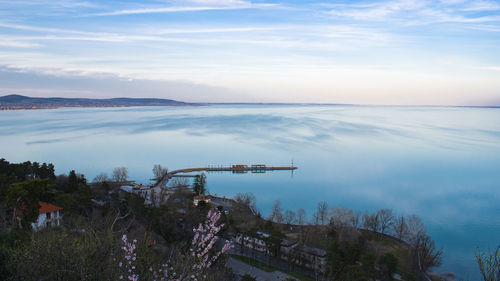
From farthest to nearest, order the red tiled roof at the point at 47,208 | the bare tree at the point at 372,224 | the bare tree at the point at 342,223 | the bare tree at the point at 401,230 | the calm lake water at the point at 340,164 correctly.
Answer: the calm lake water at the point at 340,164
the bare tree at the point at 372,224
the bare tree at the point at 401,230
the bare tree at the point at 342,223
the red tiled roof at the point at 47,208

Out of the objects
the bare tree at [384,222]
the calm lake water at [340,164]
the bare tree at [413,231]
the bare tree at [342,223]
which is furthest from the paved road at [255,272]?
the calm lake water at [340,164]

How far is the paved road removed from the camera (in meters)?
7.65

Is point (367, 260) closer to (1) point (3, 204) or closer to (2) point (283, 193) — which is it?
(1) point (3, 204)

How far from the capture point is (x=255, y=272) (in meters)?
7.89

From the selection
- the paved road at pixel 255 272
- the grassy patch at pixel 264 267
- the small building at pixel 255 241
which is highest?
the small building at pixel 255 241

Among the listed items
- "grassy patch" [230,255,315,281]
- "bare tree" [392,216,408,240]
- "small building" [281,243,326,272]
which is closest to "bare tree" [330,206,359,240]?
"bare tree" [392,216,408,240]

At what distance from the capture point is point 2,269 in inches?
125

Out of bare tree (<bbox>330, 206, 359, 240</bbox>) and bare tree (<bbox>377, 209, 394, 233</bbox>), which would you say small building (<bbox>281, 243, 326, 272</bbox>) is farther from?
bare tree (<bbox>377, 209, 394, 233</bbox>)

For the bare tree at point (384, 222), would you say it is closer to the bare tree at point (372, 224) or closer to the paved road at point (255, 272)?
the bare tree at point (372, 224)

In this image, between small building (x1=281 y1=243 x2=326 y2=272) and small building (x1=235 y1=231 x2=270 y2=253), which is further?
small building (x1=235 y1=231 x2=270 y2=253)

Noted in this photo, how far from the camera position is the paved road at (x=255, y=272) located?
7.65 m

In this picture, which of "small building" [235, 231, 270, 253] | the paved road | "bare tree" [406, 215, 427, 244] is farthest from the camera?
"bare tree" [406, 215, 427, 244]

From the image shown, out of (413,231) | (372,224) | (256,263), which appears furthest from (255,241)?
(413,231)

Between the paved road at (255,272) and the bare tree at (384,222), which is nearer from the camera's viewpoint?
the paved road at (255,272)
